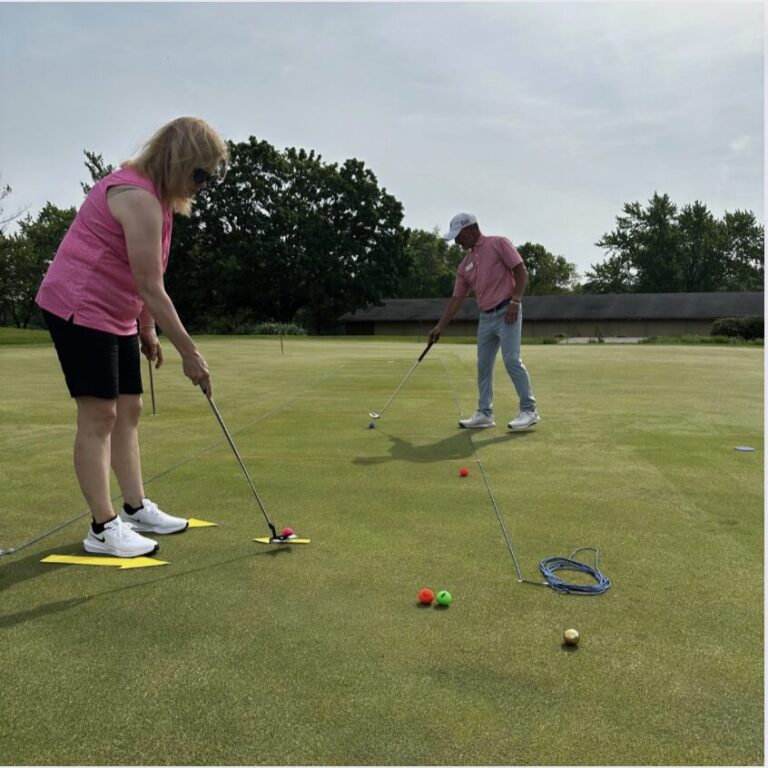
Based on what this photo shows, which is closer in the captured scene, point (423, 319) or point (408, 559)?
point (408, 559)

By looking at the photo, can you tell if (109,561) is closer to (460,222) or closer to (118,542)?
(118,542)

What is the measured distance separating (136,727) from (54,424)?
19.9ft

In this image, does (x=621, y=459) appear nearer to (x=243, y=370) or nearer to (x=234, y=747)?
(x=234, y=747)

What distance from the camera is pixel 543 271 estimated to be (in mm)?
87750

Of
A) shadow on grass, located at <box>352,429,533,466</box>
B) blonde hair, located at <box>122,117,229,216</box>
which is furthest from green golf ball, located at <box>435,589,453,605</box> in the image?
shadow on grass, located at <box>352,429,533,466</box>

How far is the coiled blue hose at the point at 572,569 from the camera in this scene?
2.84 m

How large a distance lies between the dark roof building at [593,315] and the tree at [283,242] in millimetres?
4934

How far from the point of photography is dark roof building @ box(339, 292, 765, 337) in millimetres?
56125

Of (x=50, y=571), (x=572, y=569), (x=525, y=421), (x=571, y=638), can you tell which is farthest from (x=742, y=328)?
(x=50, y=571)

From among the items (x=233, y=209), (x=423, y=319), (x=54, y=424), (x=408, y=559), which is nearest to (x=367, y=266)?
(x=423, y=319)

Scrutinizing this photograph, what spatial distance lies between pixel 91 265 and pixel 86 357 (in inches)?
17.6

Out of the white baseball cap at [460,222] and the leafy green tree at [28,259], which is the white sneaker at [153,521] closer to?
the white baseball cap at [460,222]

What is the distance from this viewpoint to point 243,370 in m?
14.5

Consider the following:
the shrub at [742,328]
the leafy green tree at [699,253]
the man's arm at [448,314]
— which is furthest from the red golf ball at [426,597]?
the leafy green tree at [699,253]
